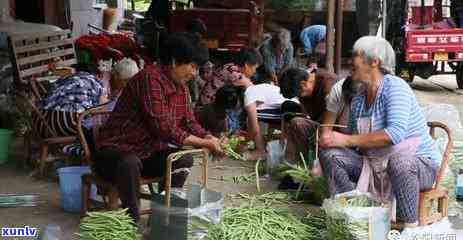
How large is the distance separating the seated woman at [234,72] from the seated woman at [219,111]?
23cm

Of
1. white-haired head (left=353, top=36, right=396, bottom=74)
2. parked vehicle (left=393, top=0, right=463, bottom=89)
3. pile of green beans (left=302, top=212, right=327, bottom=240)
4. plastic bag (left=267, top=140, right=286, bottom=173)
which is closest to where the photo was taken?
white-haired head (left=353, top=36, right=396, bottom=74)

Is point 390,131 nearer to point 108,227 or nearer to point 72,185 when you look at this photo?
point 108,227

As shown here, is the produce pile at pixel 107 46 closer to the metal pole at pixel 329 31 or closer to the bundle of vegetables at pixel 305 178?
the metal pole at pixel 329 31

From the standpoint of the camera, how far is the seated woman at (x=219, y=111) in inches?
271

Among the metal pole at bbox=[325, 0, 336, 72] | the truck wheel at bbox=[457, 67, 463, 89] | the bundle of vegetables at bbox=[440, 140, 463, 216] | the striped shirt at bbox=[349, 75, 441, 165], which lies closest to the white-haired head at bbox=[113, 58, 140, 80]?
the metal pole at bbox=[325, 0, 336, 72]

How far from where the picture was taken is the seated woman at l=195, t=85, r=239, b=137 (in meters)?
6.88

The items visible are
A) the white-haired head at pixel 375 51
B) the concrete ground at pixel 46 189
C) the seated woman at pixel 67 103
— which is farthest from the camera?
the seated woman at pixel 67 103

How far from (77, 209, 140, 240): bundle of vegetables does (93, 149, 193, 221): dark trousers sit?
7.1 inches

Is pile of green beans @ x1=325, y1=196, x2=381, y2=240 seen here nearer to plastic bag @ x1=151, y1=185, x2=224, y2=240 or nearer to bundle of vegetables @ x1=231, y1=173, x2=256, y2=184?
plastic bag @ x1=151, y1=185, x2=224, y2=240

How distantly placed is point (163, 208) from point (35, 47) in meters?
4.11

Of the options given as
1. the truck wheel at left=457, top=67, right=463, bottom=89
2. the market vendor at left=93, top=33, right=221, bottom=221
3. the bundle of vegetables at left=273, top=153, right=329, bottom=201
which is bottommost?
the truck wheel at left=457, top=67, right=463, bottom=89

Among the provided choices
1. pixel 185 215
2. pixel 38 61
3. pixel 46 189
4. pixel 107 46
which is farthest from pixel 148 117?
pixel 107 46

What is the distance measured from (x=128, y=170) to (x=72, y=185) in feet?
3.17

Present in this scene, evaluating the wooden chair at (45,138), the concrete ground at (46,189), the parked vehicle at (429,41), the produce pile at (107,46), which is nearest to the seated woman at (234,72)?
the concrete ground at (46,189)
